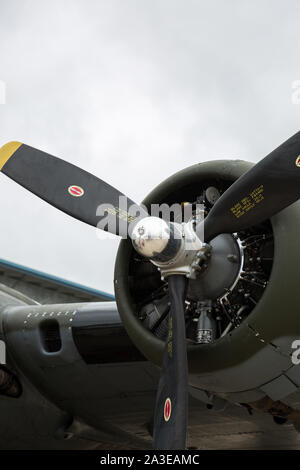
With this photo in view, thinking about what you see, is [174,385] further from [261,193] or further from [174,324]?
[261,193]

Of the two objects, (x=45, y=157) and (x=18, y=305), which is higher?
(x=45, y=157)

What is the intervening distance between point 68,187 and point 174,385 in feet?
7.14

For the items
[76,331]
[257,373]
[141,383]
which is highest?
[76,331]

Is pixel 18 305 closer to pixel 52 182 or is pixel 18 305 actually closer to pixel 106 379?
pixel 106 379

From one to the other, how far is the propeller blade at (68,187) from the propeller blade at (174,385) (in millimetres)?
873

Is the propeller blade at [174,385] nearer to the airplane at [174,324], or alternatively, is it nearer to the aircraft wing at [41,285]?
the airplane at [174,324]

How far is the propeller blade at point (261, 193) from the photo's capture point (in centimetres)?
504

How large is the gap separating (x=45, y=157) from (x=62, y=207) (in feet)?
1.89

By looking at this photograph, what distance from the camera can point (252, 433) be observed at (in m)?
7.93

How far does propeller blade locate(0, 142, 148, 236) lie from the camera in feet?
19.5

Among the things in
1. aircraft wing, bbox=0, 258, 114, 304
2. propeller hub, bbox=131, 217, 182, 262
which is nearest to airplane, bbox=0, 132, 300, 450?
propeller hub, bbox=131, 217, 182, 262

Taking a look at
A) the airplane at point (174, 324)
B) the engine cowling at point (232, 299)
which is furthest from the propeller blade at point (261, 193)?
the engine cowling at point (232, 299)

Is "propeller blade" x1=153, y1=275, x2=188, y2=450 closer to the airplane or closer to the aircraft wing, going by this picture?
the airplane
